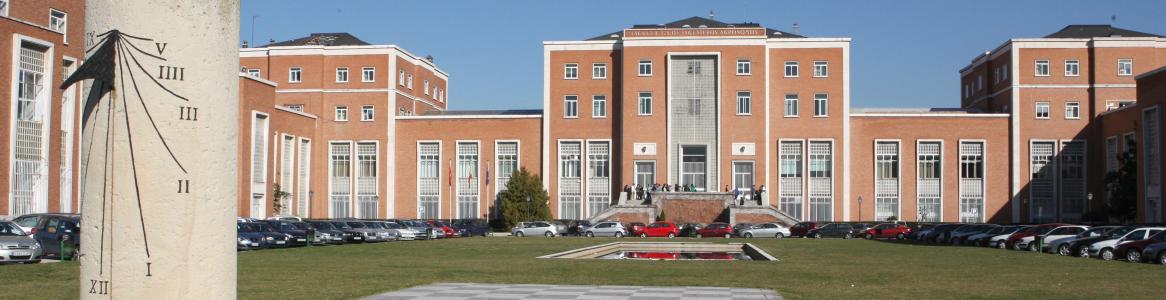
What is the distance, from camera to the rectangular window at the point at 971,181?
8281cm

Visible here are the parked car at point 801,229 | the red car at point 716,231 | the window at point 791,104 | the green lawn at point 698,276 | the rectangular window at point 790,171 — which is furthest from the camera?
the rectangular window at point 790,171

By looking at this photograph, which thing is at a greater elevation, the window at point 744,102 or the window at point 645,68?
the window at point 645,68

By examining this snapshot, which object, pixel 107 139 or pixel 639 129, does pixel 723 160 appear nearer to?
pixel 639 129

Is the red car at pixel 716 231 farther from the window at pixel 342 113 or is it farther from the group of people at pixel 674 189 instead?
the window at pixel 342 113

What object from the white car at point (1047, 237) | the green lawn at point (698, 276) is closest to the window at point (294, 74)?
the green lawn at point (698, 276)

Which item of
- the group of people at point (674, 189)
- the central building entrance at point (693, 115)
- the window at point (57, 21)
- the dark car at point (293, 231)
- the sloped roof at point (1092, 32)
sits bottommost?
the dark car at point (293, 231)

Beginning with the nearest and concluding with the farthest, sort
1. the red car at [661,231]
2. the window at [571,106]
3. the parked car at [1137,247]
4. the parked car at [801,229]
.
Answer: the parked car at [1137,247]
the red car at [661,231]
the parked car at [801,229]
the window at [571,106]

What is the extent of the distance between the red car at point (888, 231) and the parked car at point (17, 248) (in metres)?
51.0

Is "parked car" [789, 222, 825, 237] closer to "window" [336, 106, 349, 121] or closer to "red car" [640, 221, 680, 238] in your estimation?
"red car" [640, 221, 680, 238]

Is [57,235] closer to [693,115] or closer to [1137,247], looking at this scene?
[1137,247]

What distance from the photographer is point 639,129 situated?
83.1 meters

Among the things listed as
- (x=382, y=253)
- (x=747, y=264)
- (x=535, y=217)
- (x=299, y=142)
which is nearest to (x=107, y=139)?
(x=747, y=264)

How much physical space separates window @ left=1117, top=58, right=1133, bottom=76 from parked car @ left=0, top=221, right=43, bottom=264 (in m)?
72.0

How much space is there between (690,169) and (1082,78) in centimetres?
2751
